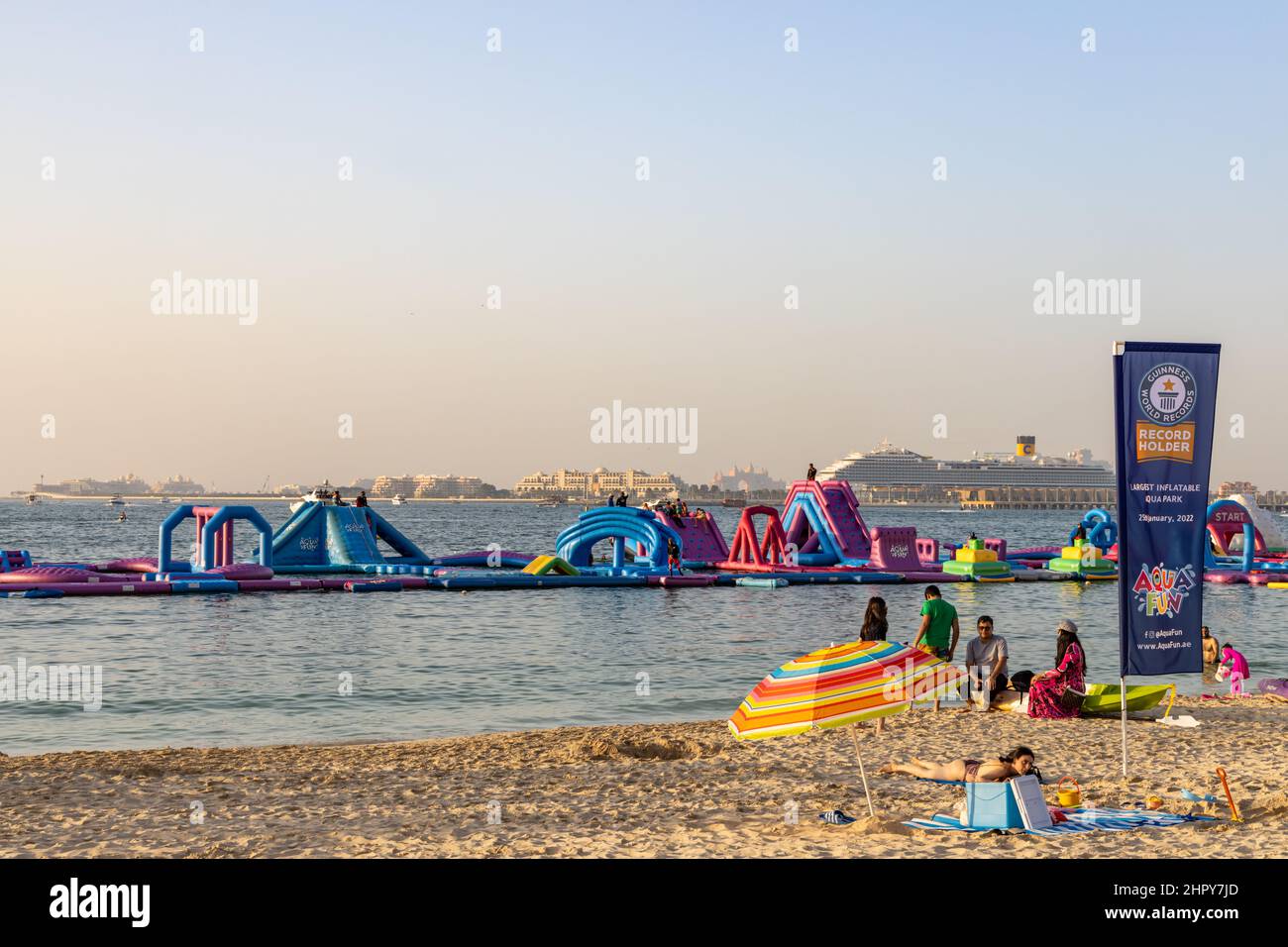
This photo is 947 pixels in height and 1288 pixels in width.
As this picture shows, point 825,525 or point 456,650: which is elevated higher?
point 825,525

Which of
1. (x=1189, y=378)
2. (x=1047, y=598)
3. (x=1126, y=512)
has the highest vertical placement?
(x=1189, y=378)

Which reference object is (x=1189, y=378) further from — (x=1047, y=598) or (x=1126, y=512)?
(x=1047, y=598)

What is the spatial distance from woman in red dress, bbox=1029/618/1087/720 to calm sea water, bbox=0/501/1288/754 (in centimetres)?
399

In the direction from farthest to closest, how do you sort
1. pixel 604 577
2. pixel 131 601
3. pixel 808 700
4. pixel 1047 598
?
pixel 604 577
pixel 1047 598
pixel 131 601
pixel 808 700

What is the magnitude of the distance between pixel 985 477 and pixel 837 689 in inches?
7414

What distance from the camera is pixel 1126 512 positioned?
920cm

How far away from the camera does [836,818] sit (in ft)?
27.6

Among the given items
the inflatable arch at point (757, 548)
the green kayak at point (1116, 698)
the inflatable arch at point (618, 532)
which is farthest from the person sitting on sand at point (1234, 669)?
the inflatable arch at point (757, 548)

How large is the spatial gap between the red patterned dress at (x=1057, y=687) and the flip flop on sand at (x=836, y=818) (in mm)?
4911

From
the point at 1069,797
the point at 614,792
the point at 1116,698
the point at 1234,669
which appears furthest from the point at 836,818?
the point at 1234,669

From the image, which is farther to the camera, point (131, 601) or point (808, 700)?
point (131, 601)

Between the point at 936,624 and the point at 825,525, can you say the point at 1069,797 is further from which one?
the point at 825,525
